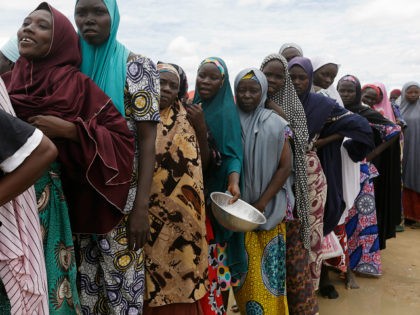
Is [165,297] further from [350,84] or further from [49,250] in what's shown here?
[350,84]

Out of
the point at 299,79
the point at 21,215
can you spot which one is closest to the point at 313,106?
the point at 299,79

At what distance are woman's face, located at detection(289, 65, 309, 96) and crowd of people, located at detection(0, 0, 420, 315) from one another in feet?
0.04

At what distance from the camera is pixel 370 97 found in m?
5.43

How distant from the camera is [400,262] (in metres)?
5.25

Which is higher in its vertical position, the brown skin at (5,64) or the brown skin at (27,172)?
the brown skin at (5,64)

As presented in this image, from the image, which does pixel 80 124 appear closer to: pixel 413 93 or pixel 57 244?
pixel 57 244

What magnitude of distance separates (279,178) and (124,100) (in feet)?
4.31

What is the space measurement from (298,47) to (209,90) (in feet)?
7.55

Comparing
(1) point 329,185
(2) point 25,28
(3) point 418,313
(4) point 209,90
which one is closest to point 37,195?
(2) point 25,28

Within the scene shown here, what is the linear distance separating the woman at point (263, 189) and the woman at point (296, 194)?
0.56 feet

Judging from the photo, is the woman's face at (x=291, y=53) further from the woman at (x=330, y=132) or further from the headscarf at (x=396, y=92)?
the headscarf at (x=396, y=92)

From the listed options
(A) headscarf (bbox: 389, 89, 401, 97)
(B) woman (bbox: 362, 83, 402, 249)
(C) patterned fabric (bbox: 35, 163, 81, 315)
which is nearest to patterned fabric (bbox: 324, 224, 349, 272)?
(B) woman (bbox: 362, 83, 402, 249)

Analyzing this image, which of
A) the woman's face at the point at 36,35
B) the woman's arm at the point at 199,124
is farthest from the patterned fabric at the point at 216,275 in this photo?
the woman's face at the point at 36,35

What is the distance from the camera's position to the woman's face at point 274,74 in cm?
310
